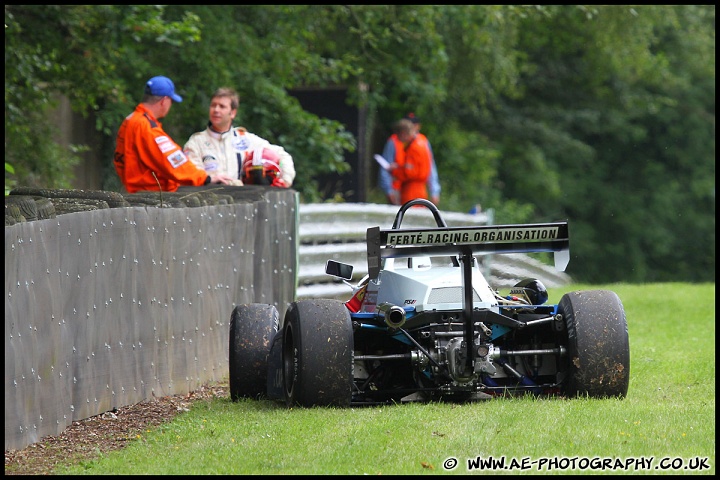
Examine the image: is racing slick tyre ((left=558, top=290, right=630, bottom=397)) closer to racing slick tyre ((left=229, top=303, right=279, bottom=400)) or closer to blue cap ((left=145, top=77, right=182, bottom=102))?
racing slick tyre ((left=229, top=303, right=279, bottom=400))

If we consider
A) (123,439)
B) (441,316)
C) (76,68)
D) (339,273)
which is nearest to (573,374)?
(441,316)

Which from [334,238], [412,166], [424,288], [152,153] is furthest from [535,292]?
[412,166]

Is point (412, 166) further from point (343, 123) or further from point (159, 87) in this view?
point (159, 87)

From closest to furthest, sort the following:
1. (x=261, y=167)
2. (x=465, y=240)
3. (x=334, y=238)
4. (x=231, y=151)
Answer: (x=465, y=240) < (x=231, y=151) < (x=261, y=167) < (x=334, y=238)

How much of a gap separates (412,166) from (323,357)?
11.4 m

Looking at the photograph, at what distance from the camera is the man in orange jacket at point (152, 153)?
11.7 metres

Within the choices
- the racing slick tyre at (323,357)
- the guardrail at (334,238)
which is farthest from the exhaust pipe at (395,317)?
the guardrail at (334,238)

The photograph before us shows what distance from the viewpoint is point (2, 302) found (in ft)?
23.2

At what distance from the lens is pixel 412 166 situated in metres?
19.5

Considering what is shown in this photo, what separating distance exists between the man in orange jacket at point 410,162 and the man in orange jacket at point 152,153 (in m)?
7.79

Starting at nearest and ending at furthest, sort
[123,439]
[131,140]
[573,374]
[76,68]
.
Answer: [123,439] < [573,374] < [131,140] < [76,68]

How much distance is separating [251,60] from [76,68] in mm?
2847

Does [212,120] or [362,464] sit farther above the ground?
[212,120]

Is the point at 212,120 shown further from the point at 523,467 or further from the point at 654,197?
the point at 654,197
